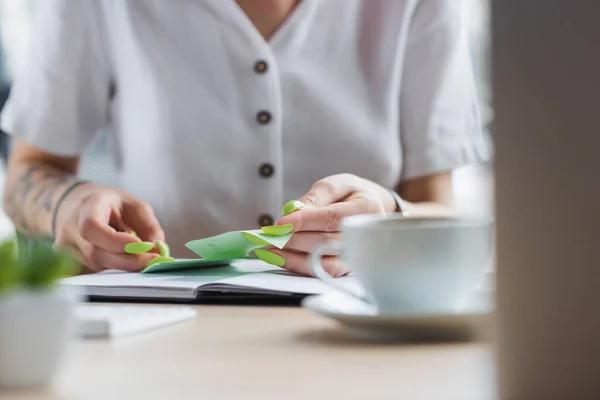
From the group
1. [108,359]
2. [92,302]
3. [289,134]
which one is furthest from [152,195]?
[108,359]

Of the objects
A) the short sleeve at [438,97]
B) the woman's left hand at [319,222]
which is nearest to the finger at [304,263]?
the woman's left hand at [319,222]

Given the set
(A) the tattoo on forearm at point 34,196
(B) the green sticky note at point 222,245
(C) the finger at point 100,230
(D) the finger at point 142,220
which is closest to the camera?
(B) the green sticky note at point 222,245

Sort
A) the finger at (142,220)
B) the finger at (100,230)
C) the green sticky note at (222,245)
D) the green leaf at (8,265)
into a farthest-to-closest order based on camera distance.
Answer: the finger at (142,220)
the finger at (100,230)
the green sticky note at (222,245)
the green leaf at (8,265)

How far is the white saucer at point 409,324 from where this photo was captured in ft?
1.64

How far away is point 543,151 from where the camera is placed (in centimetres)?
33

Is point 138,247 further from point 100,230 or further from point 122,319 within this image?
point 122,319

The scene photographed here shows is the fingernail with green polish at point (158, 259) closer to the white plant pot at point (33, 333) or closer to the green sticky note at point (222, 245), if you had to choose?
the green sticky note at point (222, 245)

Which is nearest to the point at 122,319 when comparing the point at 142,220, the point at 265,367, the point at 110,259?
the point at 265,367

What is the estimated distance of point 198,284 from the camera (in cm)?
71

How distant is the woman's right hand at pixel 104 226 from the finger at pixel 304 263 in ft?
0.53

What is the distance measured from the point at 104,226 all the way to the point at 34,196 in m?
0.32

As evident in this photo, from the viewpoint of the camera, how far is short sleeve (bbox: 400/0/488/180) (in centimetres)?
132

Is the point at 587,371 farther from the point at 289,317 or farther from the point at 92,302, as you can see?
the point at 92,302

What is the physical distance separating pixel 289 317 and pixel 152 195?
78 centimetres
